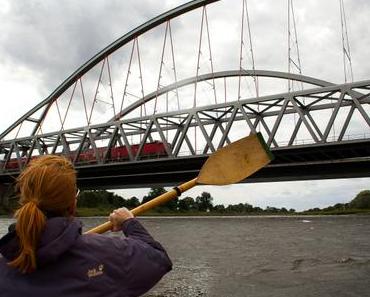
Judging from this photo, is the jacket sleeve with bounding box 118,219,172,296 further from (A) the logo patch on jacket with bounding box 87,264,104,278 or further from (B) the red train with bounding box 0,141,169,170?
(B) the red train with bounding box 0,141,169,170

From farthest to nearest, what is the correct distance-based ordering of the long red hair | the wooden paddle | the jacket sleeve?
the wooden paddle, the jacket sleeve, the long red hair

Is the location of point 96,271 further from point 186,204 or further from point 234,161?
point 186,204

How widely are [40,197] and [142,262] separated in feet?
1.83

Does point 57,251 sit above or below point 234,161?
below

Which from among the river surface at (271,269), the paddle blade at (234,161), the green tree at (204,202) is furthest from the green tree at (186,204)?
the paddle blade at (234,161)

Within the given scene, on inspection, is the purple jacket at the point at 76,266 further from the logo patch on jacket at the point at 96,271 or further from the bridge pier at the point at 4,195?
the bridge pier at the point at 4,195

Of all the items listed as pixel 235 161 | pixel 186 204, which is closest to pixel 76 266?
pixel 235 161

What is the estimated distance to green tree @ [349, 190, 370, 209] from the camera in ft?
218

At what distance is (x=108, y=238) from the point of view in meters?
2.48

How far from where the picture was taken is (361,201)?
68.2m

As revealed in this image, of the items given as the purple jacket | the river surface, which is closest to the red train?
the river surface

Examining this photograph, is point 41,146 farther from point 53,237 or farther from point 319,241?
point 53,237

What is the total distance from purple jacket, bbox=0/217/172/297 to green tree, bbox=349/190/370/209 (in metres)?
66.4

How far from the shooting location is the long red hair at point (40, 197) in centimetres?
226
